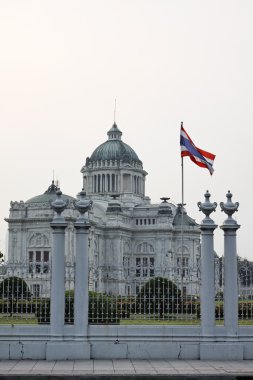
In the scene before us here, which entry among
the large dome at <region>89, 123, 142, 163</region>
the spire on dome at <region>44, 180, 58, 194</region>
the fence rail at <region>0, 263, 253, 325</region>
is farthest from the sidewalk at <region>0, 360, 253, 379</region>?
the large dome at <region>89, 123, 142, 163</region>

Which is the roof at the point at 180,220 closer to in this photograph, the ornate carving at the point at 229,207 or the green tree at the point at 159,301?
the ornate carving at the point at 229,207

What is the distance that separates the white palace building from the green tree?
2752 inches

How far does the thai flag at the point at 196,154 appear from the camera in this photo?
80.9ft

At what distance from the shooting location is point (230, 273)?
65.0 feet

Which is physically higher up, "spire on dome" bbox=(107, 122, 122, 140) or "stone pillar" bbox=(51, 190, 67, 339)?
"spire on dome" bbox=(107, 122, 122, 140)

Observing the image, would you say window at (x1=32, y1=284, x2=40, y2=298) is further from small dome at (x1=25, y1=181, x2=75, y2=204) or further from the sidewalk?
small dome at (x1=25, y1=181, x2=75, y2=204)

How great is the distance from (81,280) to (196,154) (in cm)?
783

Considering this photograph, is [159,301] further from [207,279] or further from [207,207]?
[207,207]

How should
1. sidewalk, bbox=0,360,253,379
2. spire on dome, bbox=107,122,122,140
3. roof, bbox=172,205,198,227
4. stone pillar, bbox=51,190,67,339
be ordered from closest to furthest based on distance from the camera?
sidewalk, bbox=0,360,253,379, stone pillar, bbox=51,190,67,339, roof, bbox=172,205,198,227, spire on dome, bbox=107,122,122,140

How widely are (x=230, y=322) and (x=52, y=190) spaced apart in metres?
88.1

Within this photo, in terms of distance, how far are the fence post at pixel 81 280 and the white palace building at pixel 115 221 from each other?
70.0 m

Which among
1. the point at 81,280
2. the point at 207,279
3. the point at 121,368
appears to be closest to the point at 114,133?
the point at 207,279

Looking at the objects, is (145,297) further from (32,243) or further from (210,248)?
(32,243)

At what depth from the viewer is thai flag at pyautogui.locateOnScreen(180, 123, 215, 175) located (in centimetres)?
2467
